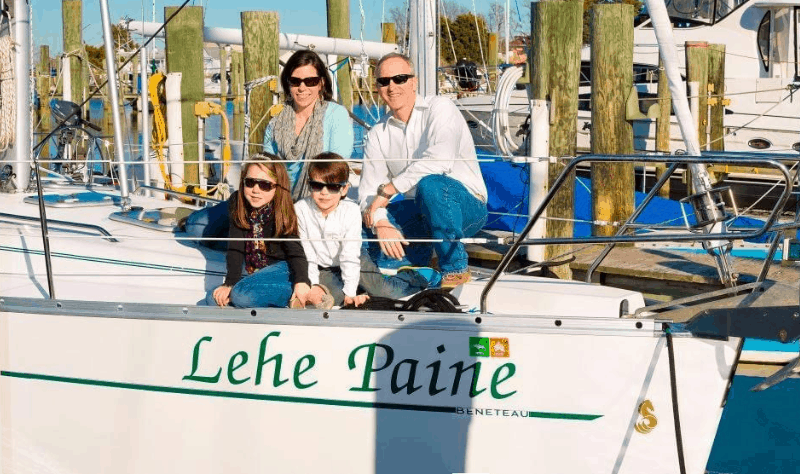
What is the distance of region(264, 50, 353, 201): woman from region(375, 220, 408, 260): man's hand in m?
0.49

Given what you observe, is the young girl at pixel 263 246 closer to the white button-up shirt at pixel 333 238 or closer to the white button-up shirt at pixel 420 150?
the white button-up shirt at pixel 333 238

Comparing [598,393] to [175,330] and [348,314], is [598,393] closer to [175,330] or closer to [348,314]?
[348,314]

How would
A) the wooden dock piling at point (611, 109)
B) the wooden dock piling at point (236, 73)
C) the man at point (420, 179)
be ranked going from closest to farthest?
the man at point (420, 179), the wooden dock piling at point (611, 109), the wooden dock piling at point (236, 73)

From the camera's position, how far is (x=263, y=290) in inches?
186

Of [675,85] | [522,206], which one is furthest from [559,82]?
[675,85]

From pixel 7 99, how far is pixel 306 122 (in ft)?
6.36

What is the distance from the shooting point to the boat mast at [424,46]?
6.32 m

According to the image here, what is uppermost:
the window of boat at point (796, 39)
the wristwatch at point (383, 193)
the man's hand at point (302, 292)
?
the window of boat at point (796, 39)

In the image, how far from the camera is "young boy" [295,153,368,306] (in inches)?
185

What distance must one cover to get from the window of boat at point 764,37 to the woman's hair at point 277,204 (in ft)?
44.3

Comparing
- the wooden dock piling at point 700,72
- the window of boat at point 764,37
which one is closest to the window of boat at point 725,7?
the window of boat at point 764,37

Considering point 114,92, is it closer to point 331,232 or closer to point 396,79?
point 396,79

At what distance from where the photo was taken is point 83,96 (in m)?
17.3

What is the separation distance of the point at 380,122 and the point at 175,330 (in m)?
1.50
